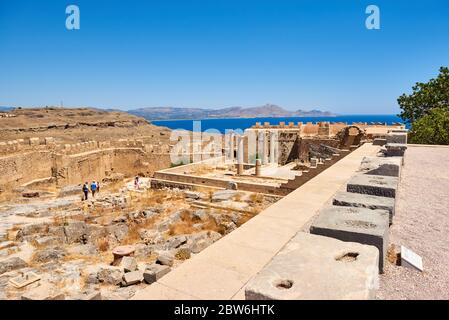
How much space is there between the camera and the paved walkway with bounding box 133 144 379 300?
3.14m

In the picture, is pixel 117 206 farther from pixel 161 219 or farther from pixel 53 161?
pixel 53 161

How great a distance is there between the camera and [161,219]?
12875 mm


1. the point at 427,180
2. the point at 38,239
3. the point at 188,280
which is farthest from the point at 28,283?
the point at 427,180

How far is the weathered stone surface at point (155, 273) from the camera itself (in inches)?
243

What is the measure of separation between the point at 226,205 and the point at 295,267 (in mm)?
10824

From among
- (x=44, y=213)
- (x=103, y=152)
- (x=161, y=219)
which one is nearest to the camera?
(x=161, y=219)

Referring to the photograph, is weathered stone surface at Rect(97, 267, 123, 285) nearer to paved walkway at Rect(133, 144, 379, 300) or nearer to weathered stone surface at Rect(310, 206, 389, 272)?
paved walkway at Rect(133, 144, 379, 300)

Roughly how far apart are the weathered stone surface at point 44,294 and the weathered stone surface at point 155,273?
1.54m

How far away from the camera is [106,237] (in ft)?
36.4

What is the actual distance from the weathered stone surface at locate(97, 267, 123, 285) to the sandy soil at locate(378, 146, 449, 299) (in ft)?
18.5

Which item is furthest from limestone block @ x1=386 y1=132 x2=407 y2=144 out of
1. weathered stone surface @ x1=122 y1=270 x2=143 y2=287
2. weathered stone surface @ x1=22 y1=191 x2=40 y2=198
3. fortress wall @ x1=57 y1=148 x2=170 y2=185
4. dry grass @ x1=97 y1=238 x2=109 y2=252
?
fortress wall @ x1=57 y1=148 x2=170 y2=185

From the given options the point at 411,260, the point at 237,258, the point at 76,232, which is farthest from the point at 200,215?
the point at 411,260

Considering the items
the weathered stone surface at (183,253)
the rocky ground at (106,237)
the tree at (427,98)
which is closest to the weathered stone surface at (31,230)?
the rocky ground at (106,237)

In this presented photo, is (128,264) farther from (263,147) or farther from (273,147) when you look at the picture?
(273,147)
